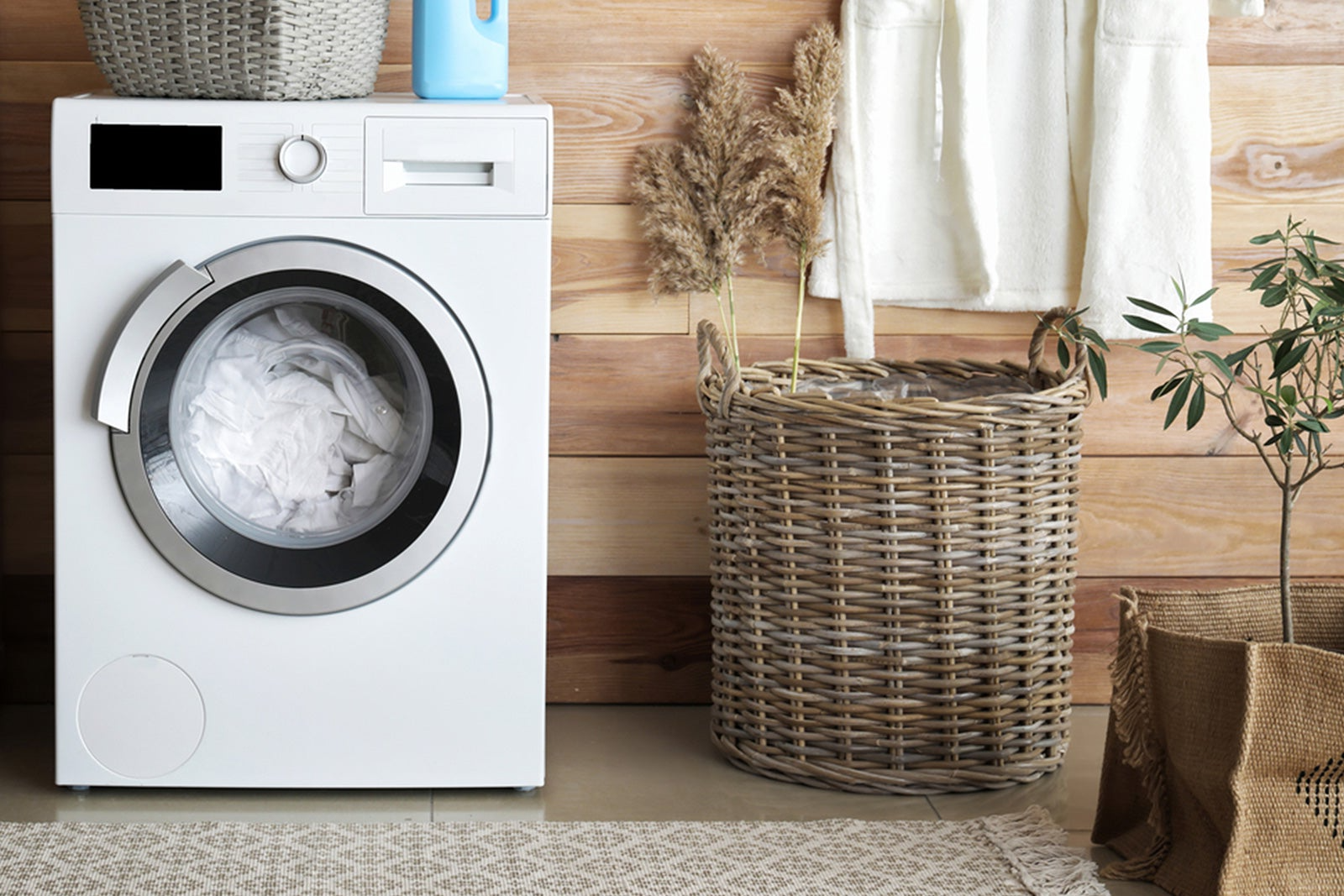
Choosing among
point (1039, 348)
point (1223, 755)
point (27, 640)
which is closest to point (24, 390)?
point (27, 640)

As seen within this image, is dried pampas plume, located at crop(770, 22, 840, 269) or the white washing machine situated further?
dried pampas plume, located at crop(770, 22, 840, 269)

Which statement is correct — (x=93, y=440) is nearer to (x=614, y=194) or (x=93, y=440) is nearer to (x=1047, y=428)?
(x=614, y=194)

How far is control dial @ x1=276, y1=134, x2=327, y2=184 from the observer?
1537 millimetres

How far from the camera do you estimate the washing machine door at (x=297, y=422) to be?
1540mm

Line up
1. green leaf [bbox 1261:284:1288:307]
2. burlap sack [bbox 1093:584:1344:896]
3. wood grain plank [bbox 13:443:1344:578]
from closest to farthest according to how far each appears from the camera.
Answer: burlap sack [bbox 1093:584:1344:896] → green leaf [bbox 1261:284:1288:307] → wood grain plank [bbox 13:443:1344:578]

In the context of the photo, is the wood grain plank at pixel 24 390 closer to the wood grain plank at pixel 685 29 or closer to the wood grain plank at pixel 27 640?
the wood grain plank at pixel 27 640

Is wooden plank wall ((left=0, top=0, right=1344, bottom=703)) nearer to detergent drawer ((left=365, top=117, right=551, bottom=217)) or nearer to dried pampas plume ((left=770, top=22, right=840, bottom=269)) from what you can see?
dried pampas plume ((left=770, top=22, right=840, bottom=269))

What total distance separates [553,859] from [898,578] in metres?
0.53

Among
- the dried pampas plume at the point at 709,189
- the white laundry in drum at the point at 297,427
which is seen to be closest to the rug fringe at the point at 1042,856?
the dried pampas plume at the point at 709,189

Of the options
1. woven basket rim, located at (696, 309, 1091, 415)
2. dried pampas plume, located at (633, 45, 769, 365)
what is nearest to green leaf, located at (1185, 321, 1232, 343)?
woven basket rim, located at (696, 309, 1091, 415)

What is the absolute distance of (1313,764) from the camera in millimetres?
1288

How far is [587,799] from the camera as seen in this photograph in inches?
65.6

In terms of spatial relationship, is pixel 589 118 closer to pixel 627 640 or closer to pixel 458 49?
pixel 458 49

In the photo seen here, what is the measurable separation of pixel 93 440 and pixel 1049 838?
1.21 metres
